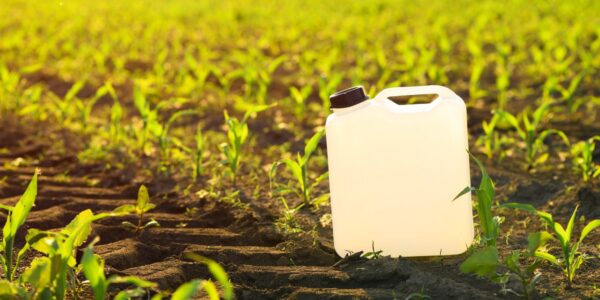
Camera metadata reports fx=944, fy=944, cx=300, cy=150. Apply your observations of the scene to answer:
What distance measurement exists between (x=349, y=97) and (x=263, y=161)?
69.5 inches

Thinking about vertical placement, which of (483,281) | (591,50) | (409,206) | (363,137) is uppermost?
(591,50)

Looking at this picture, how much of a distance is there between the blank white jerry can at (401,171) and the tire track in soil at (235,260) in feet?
0.29

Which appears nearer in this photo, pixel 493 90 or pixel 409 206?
pixel 409 206

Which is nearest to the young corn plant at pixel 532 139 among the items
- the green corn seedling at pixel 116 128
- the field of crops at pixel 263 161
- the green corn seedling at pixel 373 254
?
the field of crops at pixel 263 161

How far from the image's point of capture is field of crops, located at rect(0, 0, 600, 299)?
2559mm

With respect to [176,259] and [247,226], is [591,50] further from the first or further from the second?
[176,259]

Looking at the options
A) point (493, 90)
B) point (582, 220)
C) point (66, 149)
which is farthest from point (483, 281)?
point (493, 90)

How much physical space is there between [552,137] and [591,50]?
92.7 inches

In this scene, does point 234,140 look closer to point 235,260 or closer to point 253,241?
point 253,241

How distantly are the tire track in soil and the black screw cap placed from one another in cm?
46

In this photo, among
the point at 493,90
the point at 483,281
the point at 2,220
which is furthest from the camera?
the point at 493,90

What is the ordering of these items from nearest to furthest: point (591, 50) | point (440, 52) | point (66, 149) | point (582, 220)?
point (582, 220) < point (66, 149) < point (591, 50) < point (440, 52)

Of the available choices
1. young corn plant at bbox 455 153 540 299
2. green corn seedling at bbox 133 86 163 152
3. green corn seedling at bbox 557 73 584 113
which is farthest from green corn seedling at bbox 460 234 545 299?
green corn seedling at bbox 557 73 584 113

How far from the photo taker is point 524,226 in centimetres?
337
